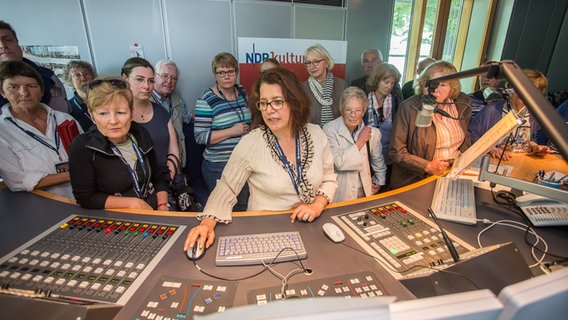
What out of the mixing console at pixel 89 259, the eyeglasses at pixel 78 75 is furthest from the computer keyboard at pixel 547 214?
the eyeglasses at pixel 78 75

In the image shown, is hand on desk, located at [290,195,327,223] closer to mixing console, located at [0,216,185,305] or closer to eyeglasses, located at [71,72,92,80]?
mixing console, located at [0,216,185,305]

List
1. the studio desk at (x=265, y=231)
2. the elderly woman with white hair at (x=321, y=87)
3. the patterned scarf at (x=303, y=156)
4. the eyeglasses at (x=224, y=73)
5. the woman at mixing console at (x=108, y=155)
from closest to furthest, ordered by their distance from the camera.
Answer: the studio desk at (x=265, y=231)
the woman at mixing console at (x=108, y=155)
the patterned scarf at (x=303, y=156)
the eyeglasses at (x=224, y=73)
the elderly woman with white hair at (x=321, y=87)

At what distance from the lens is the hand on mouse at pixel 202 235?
1089 mm

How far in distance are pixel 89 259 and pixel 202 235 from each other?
0.41 meters

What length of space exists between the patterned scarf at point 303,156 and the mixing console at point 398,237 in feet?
0.72

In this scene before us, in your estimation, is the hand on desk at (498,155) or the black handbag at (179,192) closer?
the black handbag at (179,192)

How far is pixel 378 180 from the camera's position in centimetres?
243

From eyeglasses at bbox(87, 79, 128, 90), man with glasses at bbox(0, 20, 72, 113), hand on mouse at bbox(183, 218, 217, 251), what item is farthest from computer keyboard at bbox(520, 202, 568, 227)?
man with glasses at bbox(0, 20, 72, 113)

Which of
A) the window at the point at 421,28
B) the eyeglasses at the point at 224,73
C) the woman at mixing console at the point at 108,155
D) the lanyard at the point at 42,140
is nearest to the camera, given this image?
the woman at mixing console at the point at 108,155

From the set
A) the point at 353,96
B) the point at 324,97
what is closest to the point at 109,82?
the point at 353,96

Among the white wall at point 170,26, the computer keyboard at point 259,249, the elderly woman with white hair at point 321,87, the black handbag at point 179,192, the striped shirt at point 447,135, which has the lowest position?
the black handbag at point 179,192

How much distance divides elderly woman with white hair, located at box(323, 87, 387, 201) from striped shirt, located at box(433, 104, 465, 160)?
49 cm

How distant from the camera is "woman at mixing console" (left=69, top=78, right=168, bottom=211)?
1.37 metres

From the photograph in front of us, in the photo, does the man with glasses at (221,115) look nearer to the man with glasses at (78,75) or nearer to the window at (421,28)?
the man with glasses at (78,75)
